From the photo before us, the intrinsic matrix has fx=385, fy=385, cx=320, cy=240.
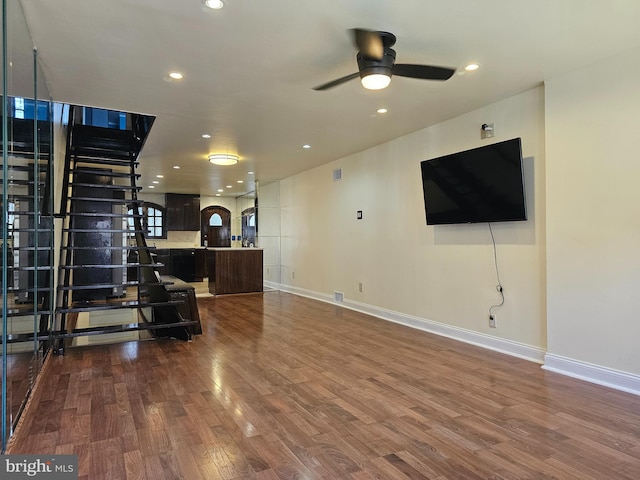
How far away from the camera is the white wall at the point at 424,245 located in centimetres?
375

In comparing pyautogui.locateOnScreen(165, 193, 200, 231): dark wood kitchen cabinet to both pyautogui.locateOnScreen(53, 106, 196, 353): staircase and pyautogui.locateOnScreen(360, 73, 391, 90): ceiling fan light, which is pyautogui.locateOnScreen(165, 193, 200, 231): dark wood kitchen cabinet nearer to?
pyautogui.locateOnScreen(53, 106, 196, 353): staircase

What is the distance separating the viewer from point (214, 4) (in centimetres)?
230

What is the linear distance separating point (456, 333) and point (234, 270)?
514 cm

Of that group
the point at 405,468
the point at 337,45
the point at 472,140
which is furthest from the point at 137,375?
the point at 472,140

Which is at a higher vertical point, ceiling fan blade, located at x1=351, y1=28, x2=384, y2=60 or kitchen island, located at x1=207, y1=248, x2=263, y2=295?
ceiling fan blade, located at x1=351, y1=28, x2=384, y2=60

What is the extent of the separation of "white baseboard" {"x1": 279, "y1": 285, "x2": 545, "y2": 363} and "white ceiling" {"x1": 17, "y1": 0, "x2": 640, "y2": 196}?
2.50 meters

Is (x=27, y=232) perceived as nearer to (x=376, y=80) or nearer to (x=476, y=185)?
(x=376, y=80)

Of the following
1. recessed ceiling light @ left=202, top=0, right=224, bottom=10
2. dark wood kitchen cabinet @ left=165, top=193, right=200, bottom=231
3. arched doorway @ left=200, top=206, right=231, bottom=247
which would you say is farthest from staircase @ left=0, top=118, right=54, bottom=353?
arched doorway @ left=200, top=206, right=231, bottom=247

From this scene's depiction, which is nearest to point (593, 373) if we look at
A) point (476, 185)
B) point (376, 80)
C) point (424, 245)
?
point (476, 185)

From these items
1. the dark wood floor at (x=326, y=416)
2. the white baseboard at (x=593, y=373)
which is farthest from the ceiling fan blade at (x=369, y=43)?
the white baseboard at (x=593, y=373)

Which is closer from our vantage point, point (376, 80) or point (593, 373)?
point (376, 80)

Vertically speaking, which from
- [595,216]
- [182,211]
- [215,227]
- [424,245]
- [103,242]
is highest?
[182,211]

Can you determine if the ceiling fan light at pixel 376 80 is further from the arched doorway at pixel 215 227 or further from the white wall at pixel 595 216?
the arched doorway at pixel 215 227

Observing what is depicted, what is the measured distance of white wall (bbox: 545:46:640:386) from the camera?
117 inches
